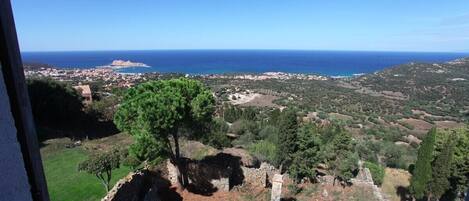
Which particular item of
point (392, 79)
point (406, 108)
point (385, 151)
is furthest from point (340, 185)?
point (392, 79)

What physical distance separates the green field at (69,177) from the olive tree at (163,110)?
3.88 metres

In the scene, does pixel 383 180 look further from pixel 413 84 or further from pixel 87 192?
pixel 413 84

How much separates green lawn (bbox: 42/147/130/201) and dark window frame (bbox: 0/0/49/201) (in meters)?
14.1

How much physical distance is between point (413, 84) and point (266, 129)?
77.9m

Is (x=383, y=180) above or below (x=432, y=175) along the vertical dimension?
below

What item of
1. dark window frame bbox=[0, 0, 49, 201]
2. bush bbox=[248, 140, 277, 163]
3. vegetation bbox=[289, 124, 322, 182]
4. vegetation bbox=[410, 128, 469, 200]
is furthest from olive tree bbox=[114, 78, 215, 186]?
vegetation bbox=[410, 128, 469, 200]

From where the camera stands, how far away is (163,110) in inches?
475

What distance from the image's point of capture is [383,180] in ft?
75.0

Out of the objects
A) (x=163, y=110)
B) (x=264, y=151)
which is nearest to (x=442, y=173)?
(x=264, y=151)

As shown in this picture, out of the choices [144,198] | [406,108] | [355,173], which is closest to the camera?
[144,198]

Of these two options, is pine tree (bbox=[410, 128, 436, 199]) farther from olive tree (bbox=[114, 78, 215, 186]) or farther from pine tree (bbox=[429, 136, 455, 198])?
olive tree (bbox=[114, 78, 215, 186])

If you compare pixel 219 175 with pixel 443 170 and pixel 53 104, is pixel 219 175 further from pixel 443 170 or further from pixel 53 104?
pixel 53 104

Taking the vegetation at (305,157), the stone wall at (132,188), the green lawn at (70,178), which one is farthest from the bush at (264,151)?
the stone wall at (132,188)

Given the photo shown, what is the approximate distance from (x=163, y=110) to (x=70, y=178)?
24.9ft
